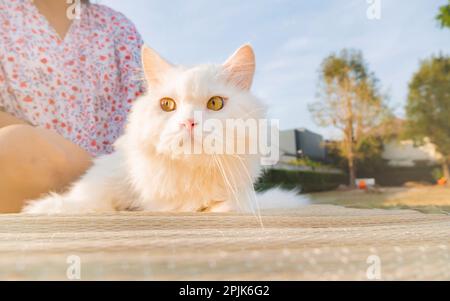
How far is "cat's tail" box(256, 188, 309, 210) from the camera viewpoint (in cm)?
101

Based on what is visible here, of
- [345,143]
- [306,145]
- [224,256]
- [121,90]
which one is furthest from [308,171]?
[224,256]

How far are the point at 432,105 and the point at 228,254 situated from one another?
41.3 ft

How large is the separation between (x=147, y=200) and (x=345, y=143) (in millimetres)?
9532

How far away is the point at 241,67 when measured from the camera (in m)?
0.88

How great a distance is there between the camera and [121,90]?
1569mm

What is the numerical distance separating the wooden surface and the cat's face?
0.92 ft

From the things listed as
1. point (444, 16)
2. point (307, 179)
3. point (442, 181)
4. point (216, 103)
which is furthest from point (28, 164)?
point (442, 181)

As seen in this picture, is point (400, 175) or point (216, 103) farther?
point (400, 175)

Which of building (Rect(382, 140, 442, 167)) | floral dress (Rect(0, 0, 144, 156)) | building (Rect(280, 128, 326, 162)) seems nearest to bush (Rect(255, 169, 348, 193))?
building (Rect(280, 128, 326, 162))

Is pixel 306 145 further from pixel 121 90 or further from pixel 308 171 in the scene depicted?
pixel 121 90

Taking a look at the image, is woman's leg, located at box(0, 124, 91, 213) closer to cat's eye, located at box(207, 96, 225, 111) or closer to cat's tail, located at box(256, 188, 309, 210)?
cat's eye, located at box(207, 96, 225, 111)

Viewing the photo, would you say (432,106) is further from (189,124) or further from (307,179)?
(189,124)

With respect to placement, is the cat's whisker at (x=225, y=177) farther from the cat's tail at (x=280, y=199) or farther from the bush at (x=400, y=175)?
the bush at (x=400, y=175)

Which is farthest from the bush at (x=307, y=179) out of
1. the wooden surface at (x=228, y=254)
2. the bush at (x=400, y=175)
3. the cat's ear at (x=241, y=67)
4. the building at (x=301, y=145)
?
the wooden surface at (x=228, y=254)
